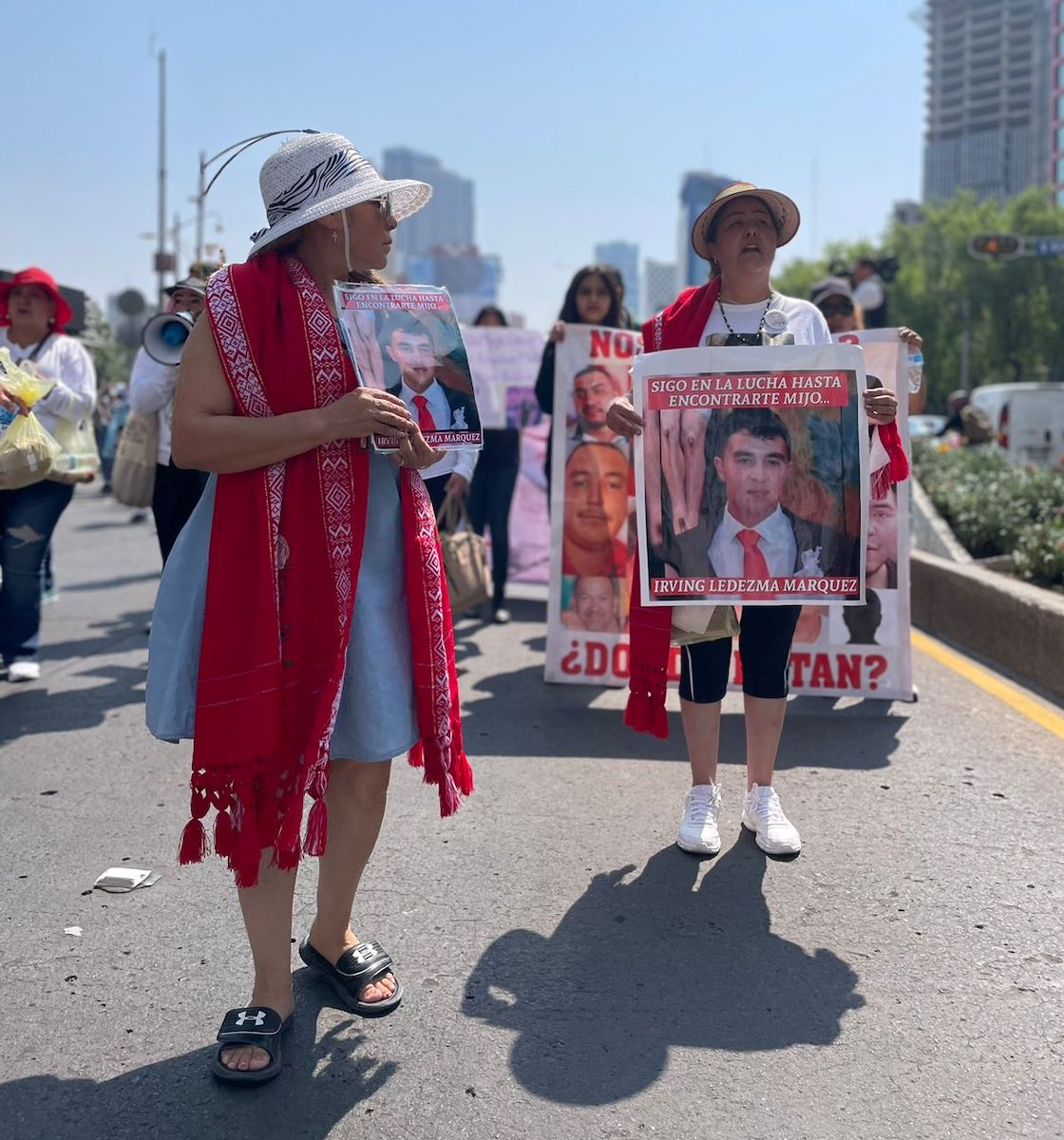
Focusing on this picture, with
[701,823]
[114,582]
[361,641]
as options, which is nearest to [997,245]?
[114,582]

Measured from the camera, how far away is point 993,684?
20.9 ft

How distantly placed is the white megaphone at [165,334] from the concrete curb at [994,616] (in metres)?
4.22

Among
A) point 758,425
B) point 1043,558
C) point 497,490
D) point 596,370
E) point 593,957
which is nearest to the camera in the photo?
point 593,957

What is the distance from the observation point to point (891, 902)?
3557 millimetres

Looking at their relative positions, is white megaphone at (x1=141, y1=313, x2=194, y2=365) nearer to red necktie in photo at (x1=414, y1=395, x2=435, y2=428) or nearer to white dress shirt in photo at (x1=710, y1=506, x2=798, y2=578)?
white dress shirt in photo at (x1=710, y1=506, x2=798, y2=578)

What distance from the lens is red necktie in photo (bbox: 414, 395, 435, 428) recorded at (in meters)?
2.74

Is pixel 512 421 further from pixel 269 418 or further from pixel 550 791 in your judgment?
pixel 269 418

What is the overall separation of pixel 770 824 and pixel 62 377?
422cm

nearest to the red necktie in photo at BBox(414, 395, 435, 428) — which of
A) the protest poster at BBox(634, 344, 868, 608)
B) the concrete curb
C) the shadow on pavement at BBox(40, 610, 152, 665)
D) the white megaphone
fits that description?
the protest poster at BBox(634, 344, 868, 608)

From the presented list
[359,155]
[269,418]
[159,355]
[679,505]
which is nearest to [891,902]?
[679,505]

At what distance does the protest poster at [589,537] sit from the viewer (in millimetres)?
6031

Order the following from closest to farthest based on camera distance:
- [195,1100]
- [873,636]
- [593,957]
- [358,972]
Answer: [195,1100] < [358,972] < [593,957] < [873,636]

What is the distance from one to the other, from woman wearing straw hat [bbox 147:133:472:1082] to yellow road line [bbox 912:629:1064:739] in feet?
11.8

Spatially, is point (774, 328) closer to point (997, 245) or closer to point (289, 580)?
point (289, 580)
